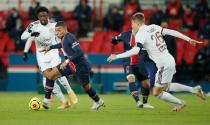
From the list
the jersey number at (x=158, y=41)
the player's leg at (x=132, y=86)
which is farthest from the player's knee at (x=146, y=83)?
the jersey number at (x=158, y=41)

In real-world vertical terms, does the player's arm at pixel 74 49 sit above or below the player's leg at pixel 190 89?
above

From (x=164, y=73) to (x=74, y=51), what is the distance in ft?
6.72

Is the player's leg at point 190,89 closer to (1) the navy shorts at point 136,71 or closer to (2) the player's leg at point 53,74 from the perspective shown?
(1) the navy shorts at point 136,71

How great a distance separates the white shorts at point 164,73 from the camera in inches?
616

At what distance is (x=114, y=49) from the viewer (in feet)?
90.3

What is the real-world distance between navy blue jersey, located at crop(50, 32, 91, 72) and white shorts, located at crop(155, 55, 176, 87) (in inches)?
63.4

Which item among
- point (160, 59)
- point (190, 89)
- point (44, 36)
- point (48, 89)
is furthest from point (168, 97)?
point (44, 36)

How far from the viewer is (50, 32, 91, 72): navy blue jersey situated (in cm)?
1586

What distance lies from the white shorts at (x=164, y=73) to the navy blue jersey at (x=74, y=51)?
5.28 ft

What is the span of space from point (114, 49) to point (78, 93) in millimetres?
2764

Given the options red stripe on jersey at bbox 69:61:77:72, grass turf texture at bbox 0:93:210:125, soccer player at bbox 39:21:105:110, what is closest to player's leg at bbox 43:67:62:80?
soccer player at bbox 39:21:105:110

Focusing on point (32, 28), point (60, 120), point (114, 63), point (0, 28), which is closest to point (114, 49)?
point (114, 63)

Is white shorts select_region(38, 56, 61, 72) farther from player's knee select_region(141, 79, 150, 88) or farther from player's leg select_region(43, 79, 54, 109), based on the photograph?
player's knee select_region(141, 79, 150, 88)

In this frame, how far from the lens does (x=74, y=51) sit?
52.0 ft
